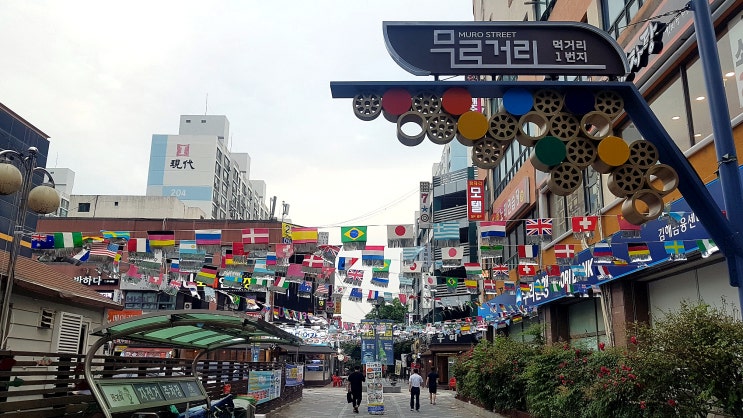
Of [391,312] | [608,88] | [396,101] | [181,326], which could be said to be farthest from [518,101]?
[391,312]

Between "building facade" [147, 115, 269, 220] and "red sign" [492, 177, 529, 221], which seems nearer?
"red sign" [492, 177, 529, 221]

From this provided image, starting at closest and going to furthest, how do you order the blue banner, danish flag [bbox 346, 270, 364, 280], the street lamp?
the street lamp, the blue banner, danish flag [bbox 346, 270, 364, 280]

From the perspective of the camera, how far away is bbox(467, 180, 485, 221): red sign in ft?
98.9

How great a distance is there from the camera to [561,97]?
6.65 m

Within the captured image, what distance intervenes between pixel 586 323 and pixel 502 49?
14854mm

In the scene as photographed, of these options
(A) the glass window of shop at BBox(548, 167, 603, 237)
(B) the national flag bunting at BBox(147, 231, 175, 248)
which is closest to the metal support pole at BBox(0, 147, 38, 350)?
(B) the national flag bunting at BBox(147, 231, 175, 248)

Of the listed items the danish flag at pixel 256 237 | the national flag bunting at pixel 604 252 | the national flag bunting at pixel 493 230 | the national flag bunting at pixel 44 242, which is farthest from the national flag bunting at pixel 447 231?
the national flag bunting at pixel 44 242

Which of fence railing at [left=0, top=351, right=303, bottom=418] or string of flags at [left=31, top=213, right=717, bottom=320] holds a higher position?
string of flags at [left=31, top=213, right=717, bottom=320]

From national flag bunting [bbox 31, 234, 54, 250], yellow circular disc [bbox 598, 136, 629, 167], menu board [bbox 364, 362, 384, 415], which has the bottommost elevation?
menu board [bbox 364, 362, 384, 415]

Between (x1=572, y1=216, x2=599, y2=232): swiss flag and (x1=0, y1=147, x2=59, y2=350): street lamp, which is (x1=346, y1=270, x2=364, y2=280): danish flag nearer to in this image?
(x1=572, y1=216, x2=599, y2=232): swiss flag

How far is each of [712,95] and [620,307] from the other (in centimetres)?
1048

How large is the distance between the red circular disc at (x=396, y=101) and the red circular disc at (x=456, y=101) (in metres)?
0.40

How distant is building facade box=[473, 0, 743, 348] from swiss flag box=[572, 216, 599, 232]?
22.5 inches

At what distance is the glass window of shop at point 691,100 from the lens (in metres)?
10.9
